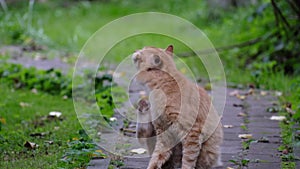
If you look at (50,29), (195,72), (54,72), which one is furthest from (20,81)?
(50,29)

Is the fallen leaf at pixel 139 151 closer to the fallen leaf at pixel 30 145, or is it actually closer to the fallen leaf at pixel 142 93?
the fallen leaf at pixel 30 145

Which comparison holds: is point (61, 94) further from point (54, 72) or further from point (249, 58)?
point (249, 58)

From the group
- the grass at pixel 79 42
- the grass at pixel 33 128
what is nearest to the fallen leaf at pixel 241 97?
the grass at pixel 79 42

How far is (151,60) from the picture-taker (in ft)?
12.2

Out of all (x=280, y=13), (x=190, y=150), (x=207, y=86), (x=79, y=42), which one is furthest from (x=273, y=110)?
(x=79, y=42)

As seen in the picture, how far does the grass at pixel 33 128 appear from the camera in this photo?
422cm

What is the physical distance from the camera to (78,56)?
8.45m

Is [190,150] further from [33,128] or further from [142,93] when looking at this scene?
[142,93]

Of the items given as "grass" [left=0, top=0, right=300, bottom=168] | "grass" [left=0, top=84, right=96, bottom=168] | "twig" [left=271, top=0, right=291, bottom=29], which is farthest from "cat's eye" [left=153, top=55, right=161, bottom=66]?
"twig" [left=271, top=0, right=291, bottom=29]

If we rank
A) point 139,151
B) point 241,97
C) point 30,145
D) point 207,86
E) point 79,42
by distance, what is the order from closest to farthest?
point 139,151 → point 30,145 → point 241,97 → point 207,86 → point 79,42

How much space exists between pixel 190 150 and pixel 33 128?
2057 millimetres

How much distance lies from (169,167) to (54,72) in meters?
3.27

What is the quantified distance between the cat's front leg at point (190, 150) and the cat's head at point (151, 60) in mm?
517

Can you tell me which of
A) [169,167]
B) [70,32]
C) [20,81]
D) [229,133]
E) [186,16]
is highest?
[186,16]
